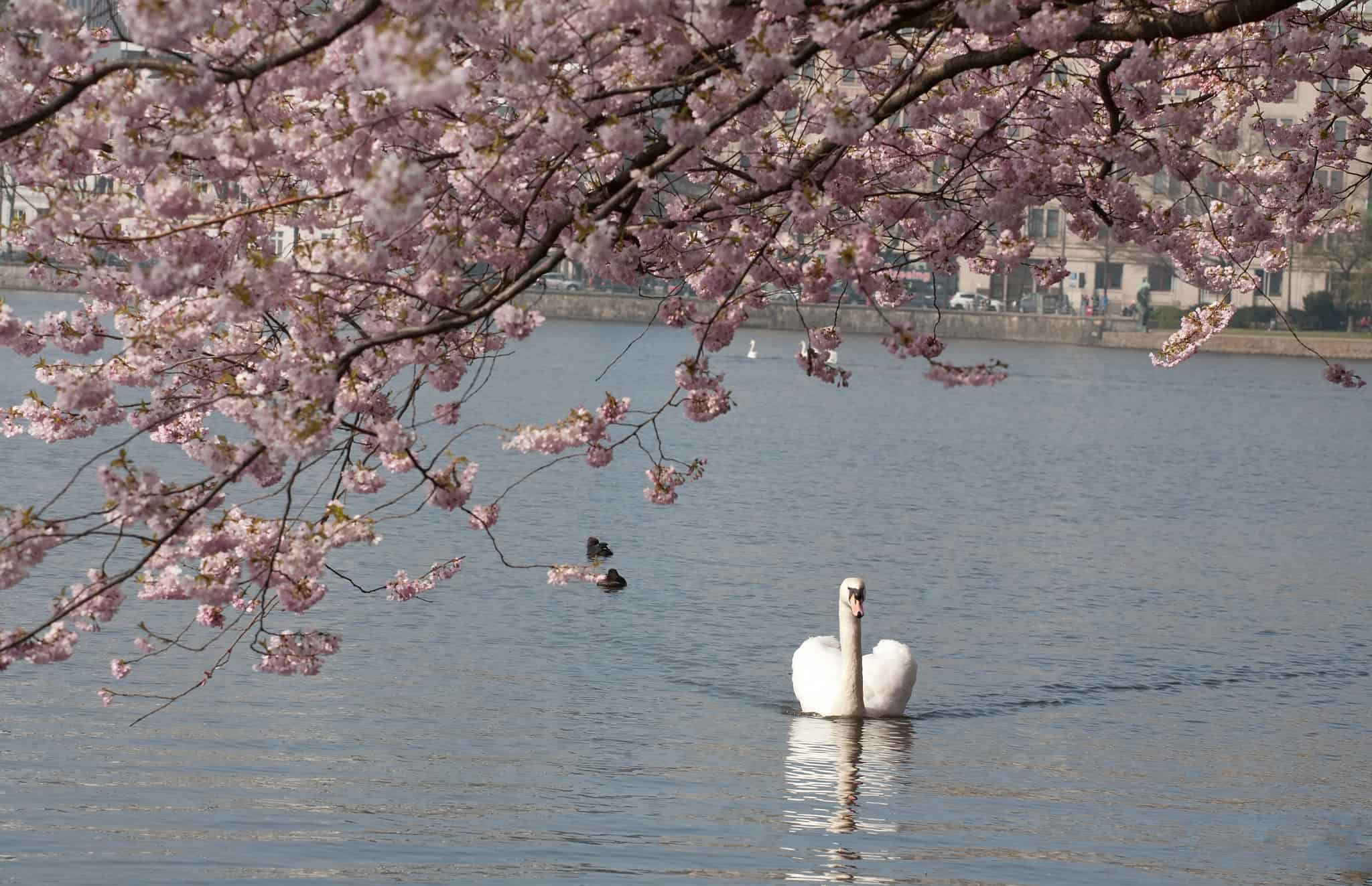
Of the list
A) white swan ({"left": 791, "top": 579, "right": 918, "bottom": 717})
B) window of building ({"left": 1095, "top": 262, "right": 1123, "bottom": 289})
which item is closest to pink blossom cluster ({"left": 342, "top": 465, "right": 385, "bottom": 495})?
white swan ({"left": 791, "top": 579, "right": 918, "bottom": 717})

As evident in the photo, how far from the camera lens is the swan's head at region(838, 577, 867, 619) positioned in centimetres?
1728

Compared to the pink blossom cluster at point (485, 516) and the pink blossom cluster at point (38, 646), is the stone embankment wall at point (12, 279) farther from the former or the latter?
the pink blossom cluster at point (38, 646)

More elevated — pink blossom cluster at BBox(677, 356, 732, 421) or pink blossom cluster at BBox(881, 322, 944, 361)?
pink blossom cluster at BBox(881, 322, 944, 361)

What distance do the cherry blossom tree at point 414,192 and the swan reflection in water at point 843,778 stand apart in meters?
3.09

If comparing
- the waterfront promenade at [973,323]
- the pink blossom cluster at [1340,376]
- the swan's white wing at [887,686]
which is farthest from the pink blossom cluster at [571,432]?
the waterfront promenade at [973,323]

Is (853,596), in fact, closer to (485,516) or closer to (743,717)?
(743,717)

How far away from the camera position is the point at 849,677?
683 inches

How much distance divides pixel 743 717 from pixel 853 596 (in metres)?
1.34

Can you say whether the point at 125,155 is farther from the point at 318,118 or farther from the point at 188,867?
the point at 188,867

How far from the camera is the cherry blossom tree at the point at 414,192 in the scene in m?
7.81

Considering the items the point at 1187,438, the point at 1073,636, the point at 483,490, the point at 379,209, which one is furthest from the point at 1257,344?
the point at 379,209

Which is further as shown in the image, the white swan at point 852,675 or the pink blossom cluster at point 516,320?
the white swan at point 852,675

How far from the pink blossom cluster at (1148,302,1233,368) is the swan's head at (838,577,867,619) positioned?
16.8 feet

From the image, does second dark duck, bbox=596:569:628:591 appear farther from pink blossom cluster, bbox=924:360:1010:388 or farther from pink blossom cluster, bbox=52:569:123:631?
pink blossom cluster, bbox=52:569:123:631
